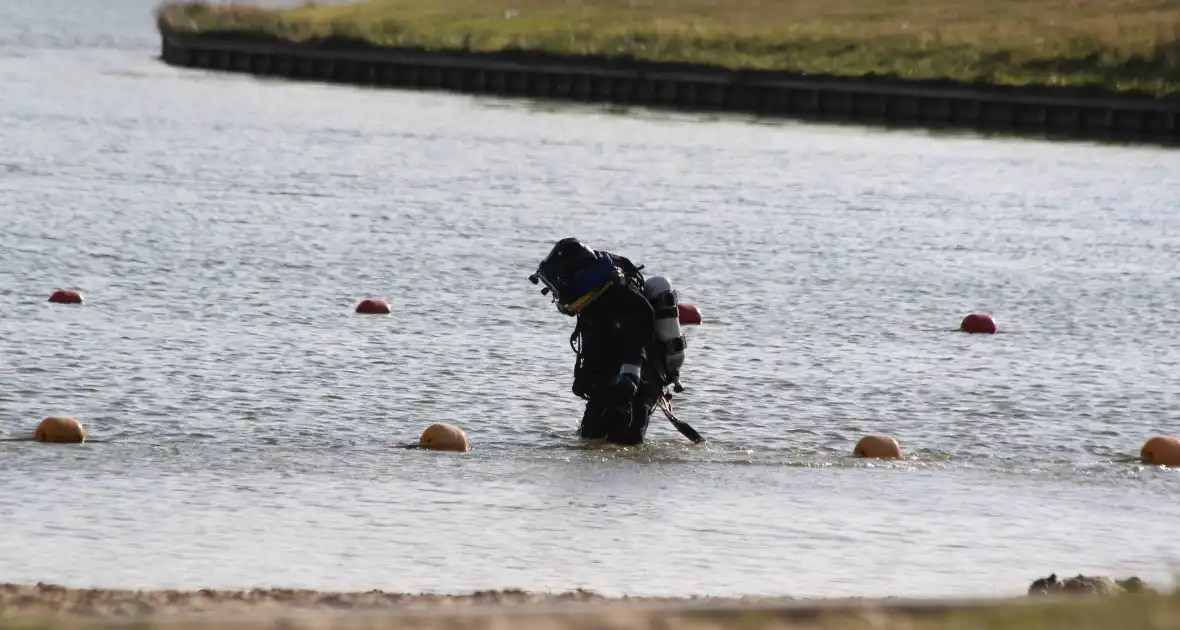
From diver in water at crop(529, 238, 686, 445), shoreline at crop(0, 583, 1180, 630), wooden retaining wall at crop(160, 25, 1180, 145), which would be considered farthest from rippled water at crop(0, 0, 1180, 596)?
wooden retaining wall at crop(160, 25, 1180, 145)

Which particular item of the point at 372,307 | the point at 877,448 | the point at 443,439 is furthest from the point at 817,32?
the point at 443,439

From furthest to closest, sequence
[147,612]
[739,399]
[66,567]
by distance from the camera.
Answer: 1. [739,399]
2. [66,567]
3. [147,612]

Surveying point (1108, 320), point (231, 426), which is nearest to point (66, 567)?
point (231, 426)

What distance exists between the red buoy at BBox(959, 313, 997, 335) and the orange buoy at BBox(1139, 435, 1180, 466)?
24.4 feet

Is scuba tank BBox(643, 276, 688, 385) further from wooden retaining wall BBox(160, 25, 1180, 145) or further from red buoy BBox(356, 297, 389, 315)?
wooden retaining wall BBox(160, 25, 1180, 145)

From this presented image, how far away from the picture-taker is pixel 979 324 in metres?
22.6

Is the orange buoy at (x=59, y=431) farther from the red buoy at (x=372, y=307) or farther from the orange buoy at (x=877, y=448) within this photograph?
the red buoy at (x=372, y=307)

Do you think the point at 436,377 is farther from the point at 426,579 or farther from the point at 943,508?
the point at 426,579

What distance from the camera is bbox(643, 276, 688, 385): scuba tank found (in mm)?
14227

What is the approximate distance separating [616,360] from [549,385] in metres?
3.49

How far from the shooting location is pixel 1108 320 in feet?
79.2

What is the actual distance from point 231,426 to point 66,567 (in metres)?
4.71

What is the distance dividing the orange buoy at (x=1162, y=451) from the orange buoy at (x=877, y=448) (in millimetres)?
1763

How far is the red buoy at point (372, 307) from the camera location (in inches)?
878
